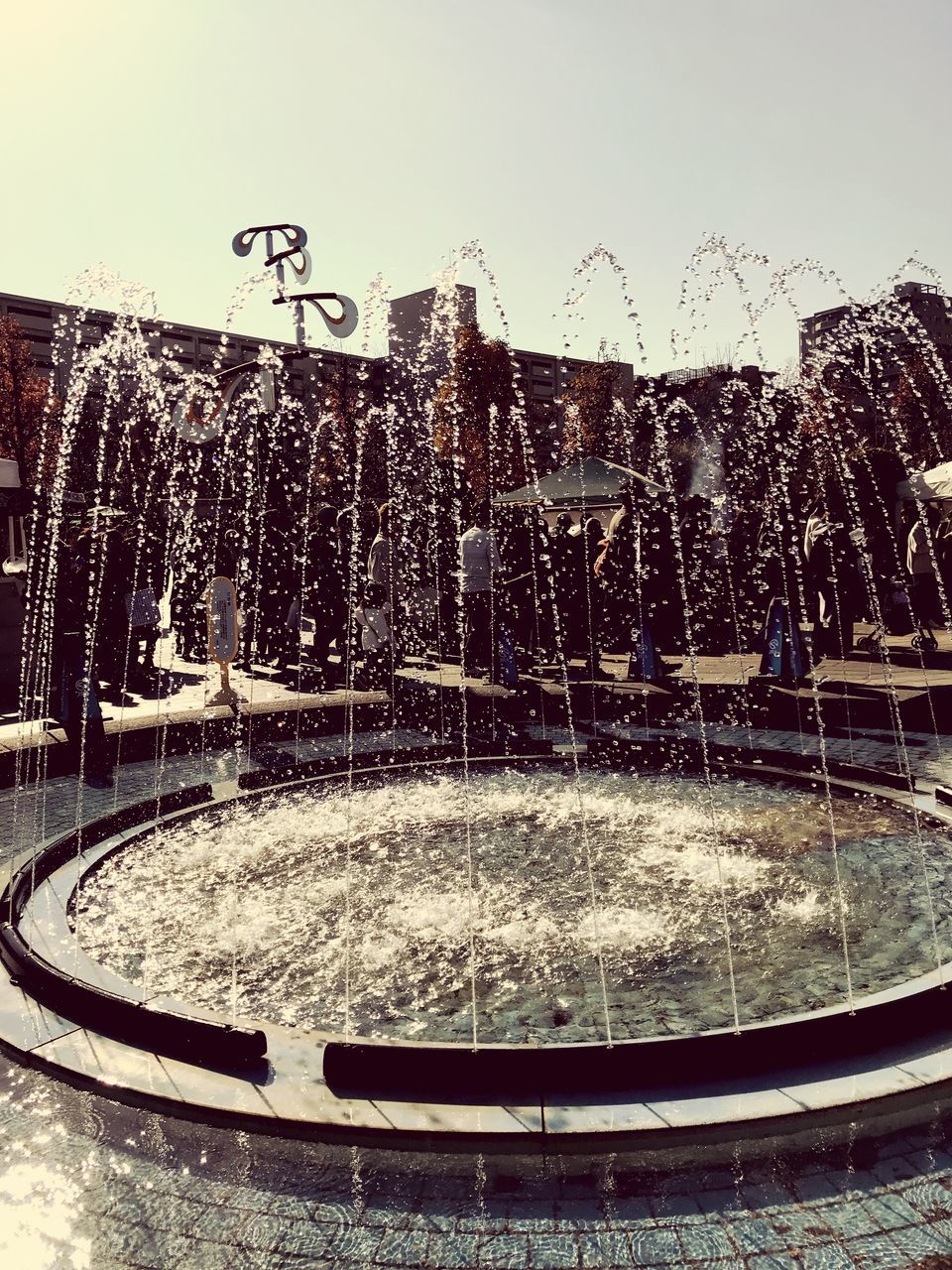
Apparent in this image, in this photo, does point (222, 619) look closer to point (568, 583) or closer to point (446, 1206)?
point (568, 583)

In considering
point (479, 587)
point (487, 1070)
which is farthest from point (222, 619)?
point (487, 1070)

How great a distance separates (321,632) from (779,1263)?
13.7 metres

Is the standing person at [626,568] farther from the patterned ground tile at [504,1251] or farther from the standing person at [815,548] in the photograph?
the patterned ground tile at [504,1251]

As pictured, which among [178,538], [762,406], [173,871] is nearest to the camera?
[173,871]

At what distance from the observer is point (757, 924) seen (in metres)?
5.98

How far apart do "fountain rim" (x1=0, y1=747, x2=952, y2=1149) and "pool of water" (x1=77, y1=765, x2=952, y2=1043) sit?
1.60 ft

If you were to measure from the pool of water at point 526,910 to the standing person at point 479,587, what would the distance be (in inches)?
209

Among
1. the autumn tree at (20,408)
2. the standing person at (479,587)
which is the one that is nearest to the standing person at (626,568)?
the standing person at (479,587)

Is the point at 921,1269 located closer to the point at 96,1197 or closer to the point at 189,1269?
the point at 189,1269

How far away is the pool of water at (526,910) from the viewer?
16.7 ft

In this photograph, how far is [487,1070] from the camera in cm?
419

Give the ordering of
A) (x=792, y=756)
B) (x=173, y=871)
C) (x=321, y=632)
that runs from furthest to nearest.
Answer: (x=321, y=632) < (x=792, y=756) < (x=173, y=871)

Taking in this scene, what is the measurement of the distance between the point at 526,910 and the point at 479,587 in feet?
26.7

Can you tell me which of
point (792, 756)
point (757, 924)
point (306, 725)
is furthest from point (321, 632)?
point (757, 924)
